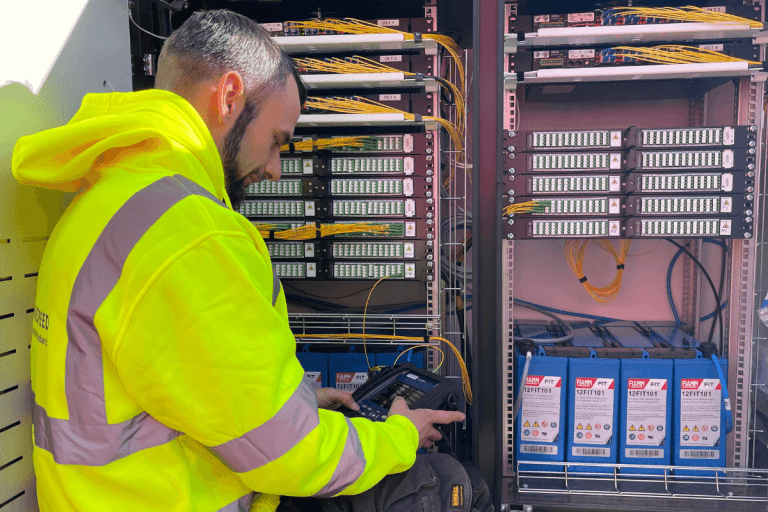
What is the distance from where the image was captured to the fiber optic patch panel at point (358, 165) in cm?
210

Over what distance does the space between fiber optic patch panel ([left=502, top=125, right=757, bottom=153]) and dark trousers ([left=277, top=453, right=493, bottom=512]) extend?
4.21 feet

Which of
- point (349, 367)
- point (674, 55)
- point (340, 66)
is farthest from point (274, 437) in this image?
point (674, 55)

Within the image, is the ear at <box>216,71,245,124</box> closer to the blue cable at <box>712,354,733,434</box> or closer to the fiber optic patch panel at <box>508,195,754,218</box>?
the fiber optic patch panel at <box>508,195,754,218</box>

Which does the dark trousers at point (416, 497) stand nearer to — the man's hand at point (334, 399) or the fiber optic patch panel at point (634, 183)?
the man's hand at point (334, 399)

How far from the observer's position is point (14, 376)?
1.06 meters

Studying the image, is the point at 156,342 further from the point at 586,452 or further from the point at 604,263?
the point at 604,263

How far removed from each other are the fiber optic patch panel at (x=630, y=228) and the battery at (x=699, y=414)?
506 millimetres

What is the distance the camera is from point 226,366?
2.64 feet

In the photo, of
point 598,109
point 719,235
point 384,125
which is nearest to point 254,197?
point 384,125

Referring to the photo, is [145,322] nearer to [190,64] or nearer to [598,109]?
[190,64]

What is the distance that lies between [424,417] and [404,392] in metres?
0.27

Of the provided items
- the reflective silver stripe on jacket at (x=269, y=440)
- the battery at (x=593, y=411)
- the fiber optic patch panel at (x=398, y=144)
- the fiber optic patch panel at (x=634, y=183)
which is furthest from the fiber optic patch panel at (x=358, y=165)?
the reflective silver stripe on jacket at (x=269, y=440)

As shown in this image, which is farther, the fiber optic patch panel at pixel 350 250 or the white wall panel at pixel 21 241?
the fiber optic patch panel at pixel 350 250

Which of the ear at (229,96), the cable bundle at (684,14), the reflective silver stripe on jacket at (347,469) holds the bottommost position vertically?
the reflective silver stripe on jacket at (347,469)
